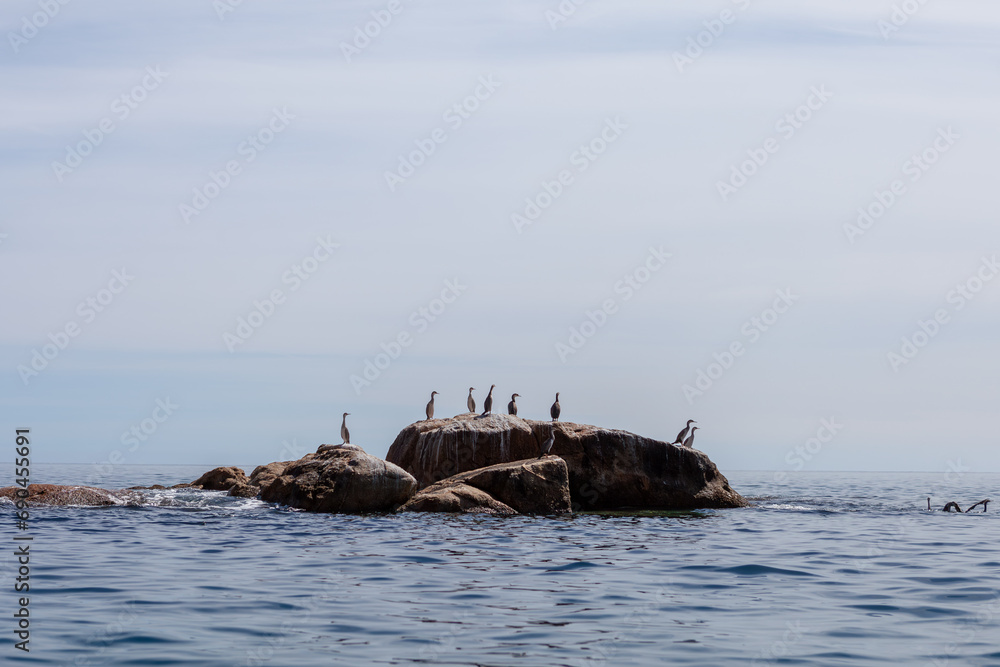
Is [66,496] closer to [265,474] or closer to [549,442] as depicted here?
[265,474]

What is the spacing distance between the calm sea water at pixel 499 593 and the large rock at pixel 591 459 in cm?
356

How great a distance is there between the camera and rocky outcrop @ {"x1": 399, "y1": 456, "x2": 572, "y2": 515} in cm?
2261

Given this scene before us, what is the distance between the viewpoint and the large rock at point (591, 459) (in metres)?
25.5

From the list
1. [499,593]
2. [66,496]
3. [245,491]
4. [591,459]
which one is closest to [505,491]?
[591,459]

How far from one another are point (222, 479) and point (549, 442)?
13441mm

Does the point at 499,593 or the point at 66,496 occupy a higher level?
the point at 66,496

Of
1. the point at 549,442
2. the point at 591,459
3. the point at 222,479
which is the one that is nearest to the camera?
the point at 549,442

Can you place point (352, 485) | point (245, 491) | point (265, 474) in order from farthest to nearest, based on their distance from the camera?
point (265, 474)
point (245, 491)
point (352, 485)

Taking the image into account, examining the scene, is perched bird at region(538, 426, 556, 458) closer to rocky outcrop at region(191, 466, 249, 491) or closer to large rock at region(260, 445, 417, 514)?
large rock at region(260, 445, 417, 514)

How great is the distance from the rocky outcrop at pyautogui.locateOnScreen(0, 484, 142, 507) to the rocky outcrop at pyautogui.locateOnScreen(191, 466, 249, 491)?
6446 mm

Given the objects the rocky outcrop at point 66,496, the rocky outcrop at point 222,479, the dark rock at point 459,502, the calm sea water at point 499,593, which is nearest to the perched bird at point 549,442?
the dark rock at point 459,502

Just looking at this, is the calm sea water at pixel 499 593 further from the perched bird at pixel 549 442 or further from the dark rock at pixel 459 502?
the perched bird at pixel 549 442

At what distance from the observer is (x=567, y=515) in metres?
23.6

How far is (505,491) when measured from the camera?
23312mm
